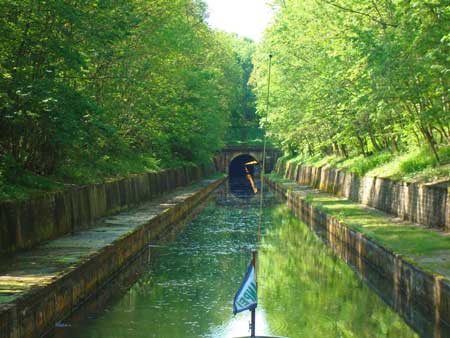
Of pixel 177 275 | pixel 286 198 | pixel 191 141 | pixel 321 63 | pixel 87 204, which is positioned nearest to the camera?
pixel 177 275

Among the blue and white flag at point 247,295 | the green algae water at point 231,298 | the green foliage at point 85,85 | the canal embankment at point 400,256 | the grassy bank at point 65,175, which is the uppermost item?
the green foliage at point 85,85

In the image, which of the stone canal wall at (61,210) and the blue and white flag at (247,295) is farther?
the stone canal wall at (61,210)

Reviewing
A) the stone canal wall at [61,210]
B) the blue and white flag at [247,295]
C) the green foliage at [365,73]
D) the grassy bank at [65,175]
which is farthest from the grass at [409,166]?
the blue and white flag at [247,295]

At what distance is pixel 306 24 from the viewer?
40.7 m

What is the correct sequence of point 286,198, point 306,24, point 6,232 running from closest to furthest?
point 6,232 → point 306,24 → point 286,198

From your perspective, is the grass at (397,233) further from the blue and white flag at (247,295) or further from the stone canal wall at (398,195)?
the blue and white flag at (247,295)

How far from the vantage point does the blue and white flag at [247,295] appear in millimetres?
10359

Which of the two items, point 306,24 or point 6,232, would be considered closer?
point 6,232

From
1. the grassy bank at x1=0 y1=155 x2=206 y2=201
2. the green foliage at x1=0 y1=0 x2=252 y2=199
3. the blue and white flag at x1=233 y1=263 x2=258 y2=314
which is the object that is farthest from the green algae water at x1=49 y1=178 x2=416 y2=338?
the green foliage at x1=0 y1=0 x2=252 y2=199

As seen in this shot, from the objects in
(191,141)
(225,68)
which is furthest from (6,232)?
(225,68)

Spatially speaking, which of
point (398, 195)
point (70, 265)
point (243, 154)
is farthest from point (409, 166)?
point (243, 154)

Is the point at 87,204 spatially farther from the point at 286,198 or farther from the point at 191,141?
the point at 191,141

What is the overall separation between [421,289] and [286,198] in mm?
37630

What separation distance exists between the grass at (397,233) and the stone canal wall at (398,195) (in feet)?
1.39
